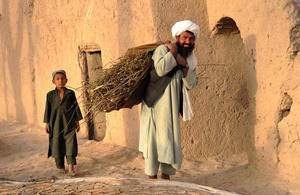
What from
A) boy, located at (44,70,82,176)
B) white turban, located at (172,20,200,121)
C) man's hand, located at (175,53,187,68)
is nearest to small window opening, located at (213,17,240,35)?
white turban, located at (172,20,200,121)

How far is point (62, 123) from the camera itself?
525 cm

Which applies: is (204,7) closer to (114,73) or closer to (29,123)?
(114,73)

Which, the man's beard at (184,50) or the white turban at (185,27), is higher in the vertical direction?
the white turban at (185,27)

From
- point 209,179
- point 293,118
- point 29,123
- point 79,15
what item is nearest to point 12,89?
point 29,123

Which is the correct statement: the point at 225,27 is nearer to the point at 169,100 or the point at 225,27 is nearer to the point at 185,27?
the point at 185,27

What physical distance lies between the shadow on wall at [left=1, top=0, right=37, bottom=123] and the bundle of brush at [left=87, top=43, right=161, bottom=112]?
5869 mm

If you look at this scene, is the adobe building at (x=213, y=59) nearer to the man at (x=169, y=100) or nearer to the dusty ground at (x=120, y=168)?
the dusty ground at (x=120, y=168)

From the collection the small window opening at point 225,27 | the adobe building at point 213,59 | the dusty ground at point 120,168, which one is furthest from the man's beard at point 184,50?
the small window opening at point 225,27

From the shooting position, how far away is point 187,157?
18.1ft

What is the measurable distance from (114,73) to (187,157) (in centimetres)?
215

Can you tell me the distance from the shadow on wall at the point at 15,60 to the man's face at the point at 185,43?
6199 mm

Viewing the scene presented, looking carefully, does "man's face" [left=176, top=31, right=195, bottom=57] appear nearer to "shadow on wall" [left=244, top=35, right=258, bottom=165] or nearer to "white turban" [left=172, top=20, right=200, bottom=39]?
"white turban" [left=172, top=20, right=200, bottom=39]

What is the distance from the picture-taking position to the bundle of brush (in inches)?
147

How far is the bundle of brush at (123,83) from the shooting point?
3.73m
